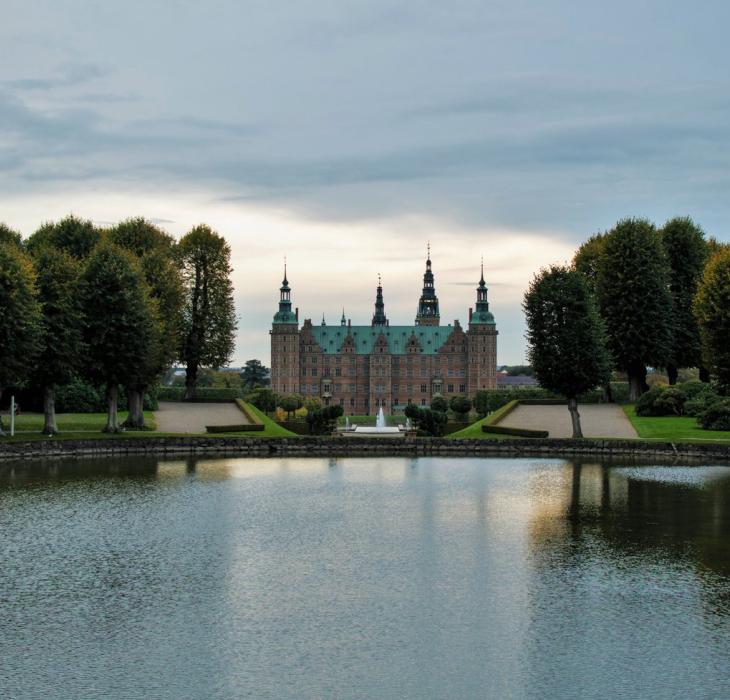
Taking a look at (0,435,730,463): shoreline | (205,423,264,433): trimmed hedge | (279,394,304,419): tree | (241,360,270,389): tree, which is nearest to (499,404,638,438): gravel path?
(0,435,730,463): shoreline

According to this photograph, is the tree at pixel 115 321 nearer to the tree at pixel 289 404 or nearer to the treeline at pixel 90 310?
the treeline at pixel 90 310

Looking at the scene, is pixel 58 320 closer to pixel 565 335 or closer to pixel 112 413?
pixel 112 413

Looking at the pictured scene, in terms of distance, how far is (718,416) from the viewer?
61.2 metres

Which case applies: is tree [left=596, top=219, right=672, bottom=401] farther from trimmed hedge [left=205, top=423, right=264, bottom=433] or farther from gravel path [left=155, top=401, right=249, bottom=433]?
gravel path [left=155, top=401, right=249, bottom=433]

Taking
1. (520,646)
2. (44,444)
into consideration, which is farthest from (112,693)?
(44,444)

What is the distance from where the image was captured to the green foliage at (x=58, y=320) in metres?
55.2

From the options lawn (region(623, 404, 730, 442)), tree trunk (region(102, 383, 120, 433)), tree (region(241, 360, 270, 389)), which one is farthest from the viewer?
tree (region(241, 360, 270, 389))

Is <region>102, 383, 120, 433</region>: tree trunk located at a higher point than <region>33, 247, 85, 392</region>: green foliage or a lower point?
lower

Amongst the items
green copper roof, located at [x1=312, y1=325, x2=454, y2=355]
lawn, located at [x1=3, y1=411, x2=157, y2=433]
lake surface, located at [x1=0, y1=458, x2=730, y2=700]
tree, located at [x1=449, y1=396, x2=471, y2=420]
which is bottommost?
lake surface, located at [x1=0, y1=458, x2=730, y2=700]

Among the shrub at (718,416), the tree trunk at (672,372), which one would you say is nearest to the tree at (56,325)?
the shrub at (718,416)

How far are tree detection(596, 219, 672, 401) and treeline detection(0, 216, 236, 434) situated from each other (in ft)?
102

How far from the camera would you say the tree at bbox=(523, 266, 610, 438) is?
6212cm

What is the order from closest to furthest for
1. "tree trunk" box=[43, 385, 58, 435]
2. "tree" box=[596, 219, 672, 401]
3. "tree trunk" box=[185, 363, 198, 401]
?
"tree trunk" box=[43, 385, 58, 435] < "tree" box=[596, 219, 672, 401] < "tree trunk" box=[185, 363, 198, 401]

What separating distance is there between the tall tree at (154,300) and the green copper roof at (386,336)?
7032 cm
